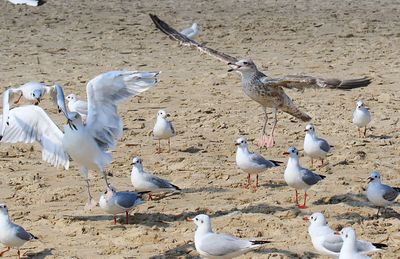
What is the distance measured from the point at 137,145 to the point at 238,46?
22.7ft

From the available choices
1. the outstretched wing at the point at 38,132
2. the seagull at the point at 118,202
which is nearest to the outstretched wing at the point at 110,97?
the outstretched wing at the point at 38,132

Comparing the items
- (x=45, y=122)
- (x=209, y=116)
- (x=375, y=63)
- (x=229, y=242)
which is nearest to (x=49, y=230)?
(x=45, y=122)

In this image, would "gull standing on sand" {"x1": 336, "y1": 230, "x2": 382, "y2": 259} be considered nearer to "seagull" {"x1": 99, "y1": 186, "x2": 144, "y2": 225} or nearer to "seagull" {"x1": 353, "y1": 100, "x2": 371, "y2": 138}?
"seagull" {"x1": 99, "y1": 186, "x2": 144, "y2": 225}

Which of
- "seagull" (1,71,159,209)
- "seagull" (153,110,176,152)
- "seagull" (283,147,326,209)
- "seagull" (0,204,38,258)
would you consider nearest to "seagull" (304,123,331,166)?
"seagull" (283,147,326,209)

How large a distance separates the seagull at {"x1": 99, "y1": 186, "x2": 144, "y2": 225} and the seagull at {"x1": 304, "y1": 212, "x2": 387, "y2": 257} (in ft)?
5.46

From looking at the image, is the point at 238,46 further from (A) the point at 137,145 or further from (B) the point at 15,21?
(A) the point at 137,145

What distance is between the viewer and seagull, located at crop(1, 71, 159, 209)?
9.08 m

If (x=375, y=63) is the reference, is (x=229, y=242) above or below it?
below

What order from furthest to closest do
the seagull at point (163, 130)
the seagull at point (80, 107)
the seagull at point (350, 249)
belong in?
the seagull at point (80, 107), the seagull at point (163, 130), the seagull at point (350, 249)

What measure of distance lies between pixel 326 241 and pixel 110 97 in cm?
275

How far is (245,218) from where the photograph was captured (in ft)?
28.3

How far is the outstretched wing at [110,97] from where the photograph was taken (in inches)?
356

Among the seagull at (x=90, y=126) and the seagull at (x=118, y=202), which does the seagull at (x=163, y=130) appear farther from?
the seagull at (x=118, y=202)

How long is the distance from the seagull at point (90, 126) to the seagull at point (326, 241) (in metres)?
2.30
